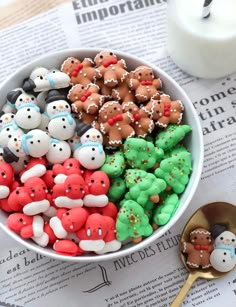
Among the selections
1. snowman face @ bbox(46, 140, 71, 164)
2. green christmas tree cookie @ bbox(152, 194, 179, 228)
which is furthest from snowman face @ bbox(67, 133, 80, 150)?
green christmas tree cookie @ bbox(152, 194, 179, 228)

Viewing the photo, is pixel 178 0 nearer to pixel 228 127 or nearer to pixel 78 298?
pixel 228 127

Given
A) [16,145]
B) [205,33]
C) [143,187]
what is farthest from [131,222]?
[205,33]

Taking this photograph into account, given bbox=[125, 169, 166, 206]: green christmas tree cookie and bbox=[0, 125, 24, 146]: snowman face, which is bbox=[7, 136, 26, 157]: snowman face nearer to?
bbox=[0, 125, 24, 146]: snowman face

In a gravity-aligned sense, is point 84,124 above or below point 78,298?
above

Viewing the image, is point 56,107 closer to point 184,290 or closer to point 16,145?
point 16,145

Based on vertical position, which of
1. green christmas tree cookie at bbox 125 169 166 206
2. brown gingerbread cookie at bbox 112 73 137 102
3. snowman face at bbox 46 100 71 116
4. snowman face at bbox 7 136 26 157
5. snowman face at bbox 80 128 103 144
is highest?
snowman face at bbox 46 100 71 116

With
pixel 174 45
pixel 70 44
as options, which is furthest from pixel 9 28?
pixel 174 45

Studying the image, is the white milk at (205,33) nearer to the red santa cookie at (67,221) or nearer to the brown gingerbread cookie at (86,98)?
the brown gingerbread cookie at (86,98)
